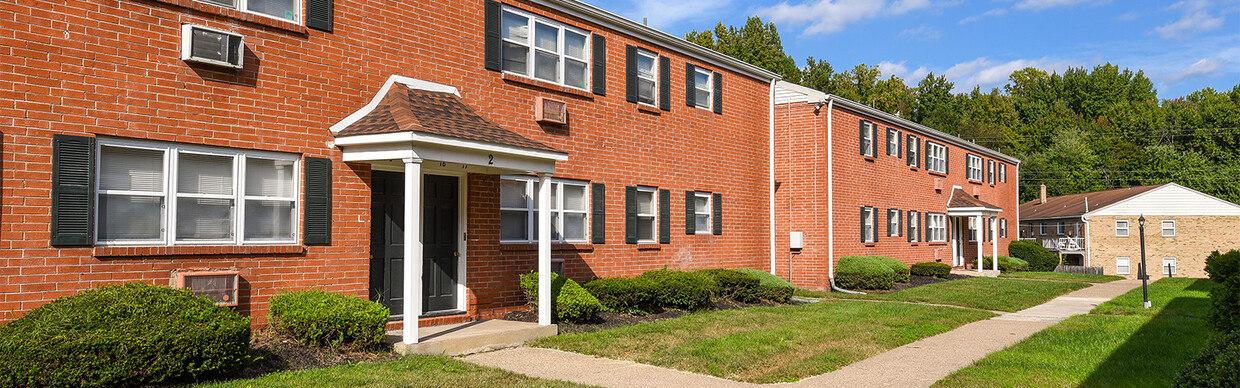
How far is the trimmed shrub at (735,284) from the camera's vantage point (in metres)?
16.0

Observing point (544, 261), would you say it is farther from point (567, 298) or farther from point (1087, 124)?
point (1087, 124)

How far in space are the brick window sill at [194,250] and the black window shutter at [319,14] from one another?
271cm

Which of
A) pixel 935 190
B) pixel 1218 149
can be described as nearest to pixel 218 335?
pixel 935 190

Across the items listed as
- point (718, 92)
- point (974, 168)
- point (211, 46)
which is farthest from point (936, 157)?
point (211, 46)

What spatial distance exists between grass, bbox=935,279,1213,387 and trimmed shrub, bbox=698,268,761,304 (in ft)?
17.7

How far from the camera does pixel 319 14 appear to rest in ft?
33.4

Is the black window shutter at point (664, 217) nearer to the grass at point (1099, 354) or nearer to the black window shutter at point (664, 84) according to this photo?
the black window shutter at point (664, 84)

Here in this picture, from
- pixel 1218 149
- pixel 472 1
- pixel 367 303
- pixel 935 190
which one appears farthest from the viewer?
pixel 1218 149

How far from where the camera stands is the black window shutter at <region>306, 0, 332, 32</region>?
1005 cm

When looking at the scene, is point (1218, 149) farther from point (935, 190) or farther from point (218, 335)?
point (218, 335)

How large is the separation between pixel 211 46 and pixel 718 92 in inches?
436

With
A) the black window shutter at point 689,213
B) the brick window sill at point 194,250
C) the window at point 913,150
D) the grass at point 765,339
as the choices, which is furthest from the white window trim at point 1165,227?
the brick window sill at point 194,250

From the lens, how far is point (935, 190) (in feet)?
97.2

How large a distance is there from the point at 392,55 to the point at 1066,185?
63.5m
